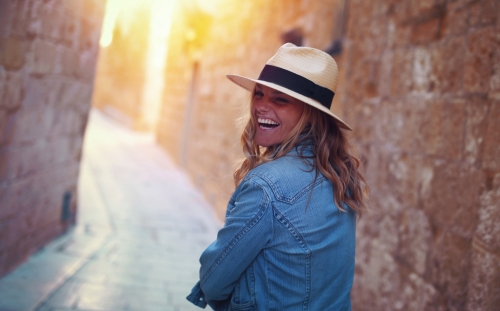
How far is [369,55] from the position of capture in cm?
350

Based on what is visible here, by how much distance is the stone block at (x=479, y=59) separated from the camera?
208 cm

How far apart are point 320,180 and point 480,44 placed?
4.35ft

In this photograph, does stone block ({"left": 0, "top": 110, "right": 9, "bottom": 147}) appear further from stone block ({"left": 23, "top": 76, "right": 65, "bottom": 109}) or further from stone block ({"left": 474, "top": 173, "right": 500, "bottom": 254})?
stone block ({"left": 474, "top": 173, "right": 500, "bottom": 254})

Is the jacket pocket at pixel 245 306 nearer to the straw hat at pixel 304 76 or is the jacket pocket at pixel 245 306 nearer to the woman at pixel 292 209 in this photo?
the woman at pixel 292 209

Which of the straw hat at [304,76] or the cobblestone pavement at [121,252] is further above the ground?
the straw hat at [304,76]

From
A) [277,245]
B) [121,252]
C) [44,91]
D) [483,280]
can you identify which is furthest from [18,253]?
[483,280]

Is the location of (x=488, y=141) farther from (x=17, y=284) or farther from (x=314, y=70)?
(x=17, y=284)

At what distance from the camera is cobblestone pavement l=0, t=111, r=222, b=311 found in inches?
123

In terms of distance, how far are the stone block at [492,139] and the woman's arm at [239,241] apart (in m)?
1.23

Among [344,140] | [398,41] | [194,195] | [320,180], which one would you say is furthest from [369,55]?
[194,195]

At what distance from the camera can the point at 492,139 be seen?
199 cm

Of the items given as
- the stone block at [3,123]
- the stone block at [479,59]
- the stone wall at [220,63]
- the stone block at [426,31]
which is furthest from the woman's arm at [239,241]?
the stone wall at [220,63]

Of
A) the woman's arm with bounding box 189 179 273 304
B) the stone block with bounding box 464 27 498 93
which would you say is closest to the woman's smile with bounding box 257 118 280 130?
the woman's arm with bounding box 189 179 273 304

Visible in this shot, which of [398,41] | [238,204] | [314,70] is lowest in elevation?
[238,204]
